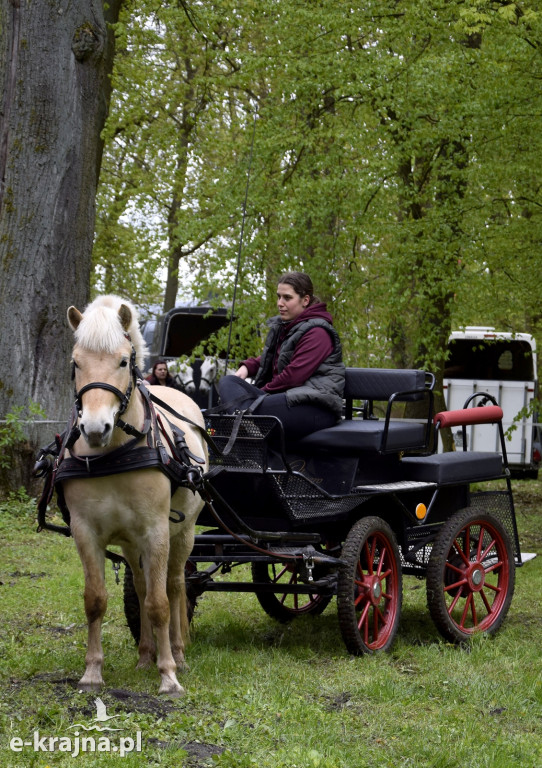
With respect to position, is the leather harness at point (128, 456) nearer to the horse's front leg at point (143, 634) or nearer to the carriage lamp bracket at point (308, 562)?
the horse's front leg at point (143, 634)

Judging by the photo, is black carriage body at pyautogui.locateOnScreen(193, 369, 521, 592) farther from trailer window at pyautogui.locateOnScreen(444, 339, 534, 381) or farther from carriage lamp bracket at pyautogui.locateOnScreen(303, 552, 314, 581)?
trailer window at pyautogui.locateOnScreen(444, 339, 534, 381)

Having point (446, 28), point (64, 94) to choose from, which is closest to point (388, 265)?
Result: point (446, 28)

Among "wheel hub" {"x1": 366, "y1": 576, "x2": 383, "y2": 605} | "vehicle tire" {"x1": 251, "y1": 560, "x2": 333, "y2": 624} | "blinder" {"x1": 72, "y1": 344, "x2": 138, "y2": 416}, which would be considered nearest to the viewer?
"blinder" {"x1": 72, "y1": 344, "x2": 138, "y2": 416}

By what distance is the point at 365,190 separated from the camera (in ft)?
42.9

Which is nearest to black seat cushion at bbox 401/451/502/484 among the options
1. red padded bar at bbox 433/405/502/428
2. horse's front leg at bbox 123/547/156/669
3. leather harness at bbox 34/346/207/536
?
red padded bar at bbox 433/405/502/428

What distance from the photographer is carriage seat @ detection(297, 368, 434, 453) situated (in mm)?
6219

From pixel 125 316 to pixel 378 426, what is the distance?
7.15ft

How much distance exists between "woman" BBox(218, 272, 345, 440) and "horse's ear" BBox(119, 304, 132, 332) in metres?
1.38

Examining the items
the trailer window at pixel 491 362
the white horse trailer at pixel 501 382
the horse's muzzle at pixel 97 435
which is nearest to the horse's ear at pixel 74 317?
the horse's muzzle at pixel 97 435

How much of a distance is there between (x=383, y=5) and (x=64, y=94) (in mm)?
4775

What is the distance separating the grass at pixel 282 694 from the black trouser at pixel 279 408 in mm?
1312

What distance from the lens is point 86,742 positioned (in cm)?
400

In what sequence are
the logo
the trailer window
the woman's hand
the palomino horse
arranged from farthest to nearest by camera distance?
the trailer window
the woman's hand
the palomino horse
the logo

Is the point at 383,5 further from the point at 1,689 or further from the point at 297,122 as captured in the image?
the point at 1,689
